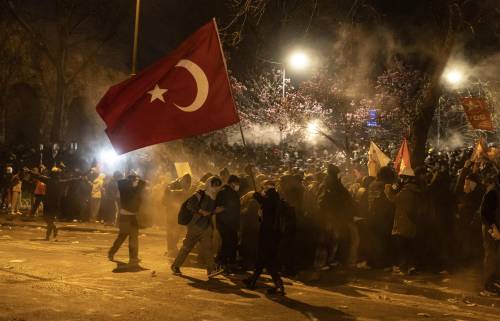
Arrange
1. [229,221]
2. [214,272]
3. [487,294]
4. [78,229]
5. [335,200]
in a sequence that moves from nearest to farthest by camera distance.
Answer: [487,294] → [214,272] → [229,221] → [335,200] → [78,229]

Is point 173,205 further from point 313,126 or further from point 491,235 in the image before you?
point 313,126

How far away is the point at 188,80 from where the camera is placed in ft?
29.7

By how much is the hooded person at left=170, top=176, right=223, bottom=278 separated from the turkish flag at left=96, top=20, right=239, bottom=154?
1911mm

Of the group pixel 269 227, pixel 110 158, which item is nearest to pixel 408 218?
pixel 269 227

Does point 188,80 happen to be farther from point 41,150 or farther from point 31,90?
point 31,90

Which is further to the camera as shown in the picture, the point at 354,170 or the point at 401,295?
the point at 354,170

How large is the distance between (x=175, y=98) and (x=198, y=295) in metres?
2.82

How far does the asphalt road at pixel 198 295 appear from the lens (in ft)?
25.3

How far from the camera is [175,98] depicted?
29.7ft

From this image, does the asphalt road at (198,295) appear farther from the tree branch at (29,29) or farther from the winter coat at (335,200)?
the tree branch at (29,29)

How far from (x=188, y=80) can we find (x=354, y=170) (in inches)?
302

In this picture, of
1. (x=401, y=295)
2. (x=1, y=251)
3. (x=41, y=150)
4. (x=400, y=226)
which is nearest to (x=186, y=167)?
(x=1, y=251)

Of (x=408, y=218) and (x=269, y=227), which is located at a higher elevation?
(x=408, y=218)

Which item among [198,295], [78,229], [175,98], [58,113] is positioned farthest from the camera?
[58,113]
